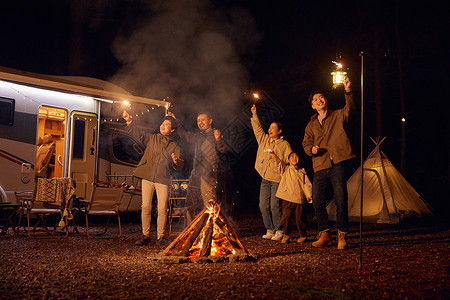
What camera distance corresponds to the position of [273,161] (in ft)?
20.4

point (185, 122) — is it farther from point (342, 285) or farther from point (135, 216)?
point (342, 285)

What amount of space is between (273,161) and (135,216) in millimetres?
5210

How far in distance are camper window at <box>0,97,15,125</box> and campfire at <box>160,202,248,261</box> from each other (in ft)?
15.5

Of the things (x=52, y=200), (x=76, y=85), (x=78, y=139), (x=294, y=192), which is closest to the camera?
(x=294, y=192)

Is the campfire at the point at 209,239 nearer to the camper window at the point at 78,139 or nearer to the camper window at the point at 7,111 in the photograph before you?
the camper window at the point at 78,139

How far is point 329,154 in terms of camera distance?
5.18 metres

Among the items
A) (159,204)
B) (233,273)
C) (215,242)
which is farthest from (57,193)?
(233,273)

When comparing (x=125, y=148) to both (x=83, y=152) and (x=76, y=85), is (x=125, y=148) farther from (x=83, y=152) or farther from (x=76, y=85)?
(x=76, y=85)

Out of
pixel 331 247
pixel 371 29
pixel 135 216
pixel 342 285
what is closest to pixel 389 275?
pixel 342 285

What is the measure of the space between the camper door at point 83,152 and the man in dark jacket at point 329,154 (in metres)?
4.77

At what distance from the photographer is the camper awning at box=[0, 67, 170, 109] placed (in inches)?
289

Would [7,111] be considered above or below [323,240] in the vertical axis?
above

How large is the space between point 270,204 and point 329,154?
152 centimetres

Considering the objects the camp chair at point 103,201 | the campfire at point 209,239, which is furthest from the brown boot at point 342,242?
the camp chair at point 103,201
